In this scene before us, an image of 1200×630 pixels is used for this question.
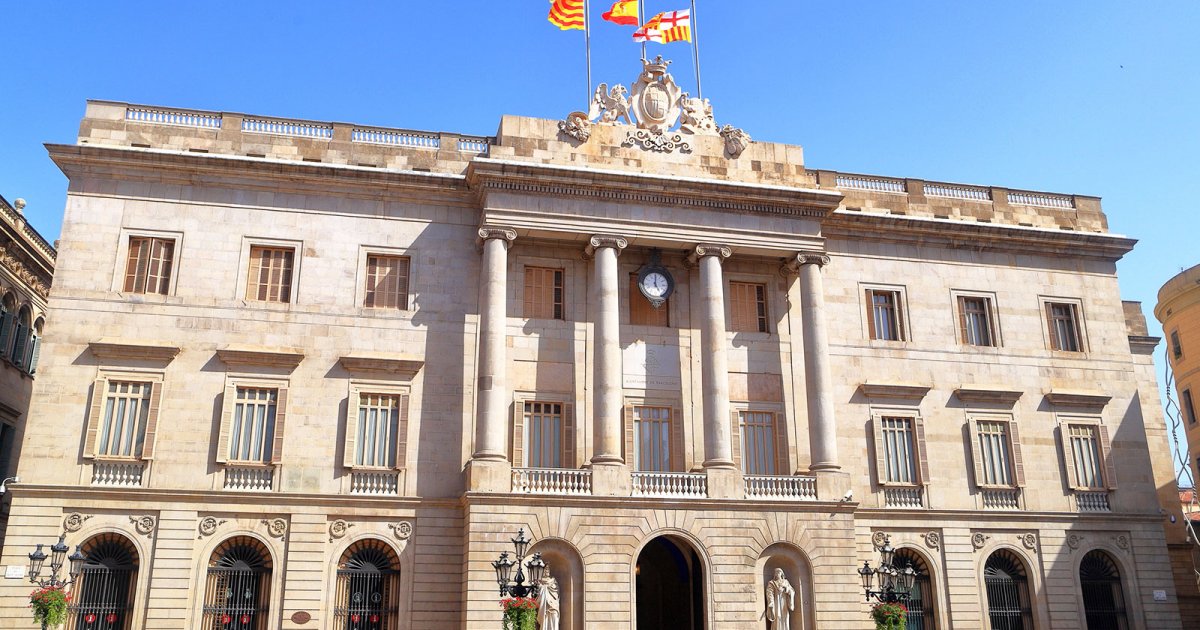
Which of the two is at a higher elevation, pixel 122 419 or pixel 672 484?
pixel 122 419

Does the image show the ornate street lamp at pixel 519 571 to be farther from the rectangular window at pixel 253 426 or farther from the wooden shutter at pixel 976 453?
the wooden shutter at pixel 976 453

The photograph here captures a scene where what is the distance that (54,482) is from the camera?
2580 cm

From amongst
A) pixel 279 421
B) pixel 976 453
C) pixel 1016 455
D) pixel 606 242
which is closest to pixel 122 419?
pixel 279 421

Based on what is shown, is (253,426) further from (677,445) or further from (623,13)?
(623,13)

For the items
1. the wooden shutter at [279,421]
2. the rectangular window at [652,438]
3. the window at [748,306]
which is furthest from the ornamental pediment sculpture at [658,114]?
the wooden shutter at [279,421]

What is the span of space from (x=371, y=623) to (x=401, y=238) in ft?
35.2

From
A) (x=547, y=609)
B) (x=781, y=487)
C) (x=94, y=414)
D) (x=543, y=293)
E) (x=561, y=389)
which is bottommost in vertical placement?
(x=547, y=609)

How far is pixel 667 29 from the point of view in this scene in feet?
107

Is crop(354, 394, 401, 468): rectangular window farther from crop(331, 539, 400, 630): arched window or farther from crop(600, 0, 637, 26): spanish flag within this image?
crop(600, 0, 637, 26): spanish flag

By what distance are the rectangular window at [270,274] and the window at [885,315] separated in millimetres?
17659

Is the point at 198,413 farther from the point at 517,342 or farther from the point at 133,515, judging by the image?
the point at 517,342

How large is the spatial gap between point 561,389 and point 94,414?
1227 centimetres

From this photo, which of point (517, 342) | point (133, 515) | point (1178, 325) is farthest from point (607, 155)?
point (1178, 325)

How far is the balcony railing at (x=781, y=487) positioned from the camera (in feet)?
92.9
